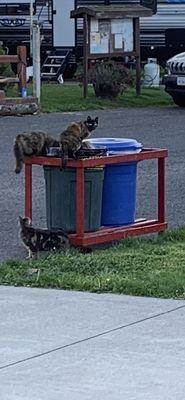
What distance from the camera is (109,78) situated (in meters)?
24.4

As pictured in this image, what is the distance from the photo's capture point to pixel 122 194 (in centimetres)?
995

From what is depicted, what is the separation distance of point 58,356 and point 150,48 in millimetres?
A: 25337

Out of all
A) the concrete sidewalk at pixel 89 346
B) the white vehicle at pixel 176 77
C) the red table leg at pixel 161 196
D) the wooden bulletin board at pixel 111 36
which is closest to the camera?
the concrete sidewalk at pixel 89 346

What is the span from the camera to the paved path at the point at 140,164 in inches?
449

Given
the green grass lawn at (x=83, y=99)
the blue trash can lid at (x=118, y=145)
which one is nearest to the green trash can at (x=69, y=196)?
the blue trash can lid at (x=118, y=145)

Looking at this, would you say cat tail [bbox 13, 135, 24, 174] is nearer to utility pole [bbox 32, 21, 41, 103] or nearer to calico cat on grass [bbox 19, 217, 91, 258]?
calico cat on grass [bbox 19, 217, 91, 258]

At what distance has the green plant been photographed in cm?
2438

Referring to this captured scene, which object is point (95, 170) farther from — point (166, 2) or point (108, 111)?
point (166, 2)

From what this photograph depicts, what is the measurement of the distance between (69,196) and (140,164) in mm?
6299

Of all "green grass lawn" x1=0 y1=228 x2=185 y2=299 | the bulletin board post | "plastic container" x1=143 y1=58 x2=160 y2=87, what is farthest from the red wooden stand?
"plastic container" x1=143 y1=58 x2=160 y2=87

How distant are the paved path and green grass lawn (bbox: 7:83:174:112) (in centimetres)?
57

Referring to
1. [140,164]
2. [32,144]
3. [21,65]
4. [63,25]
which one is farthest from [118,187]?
[63,25]

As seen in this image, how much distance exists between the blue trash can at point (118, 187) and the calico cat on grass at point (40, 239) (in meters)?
0.70

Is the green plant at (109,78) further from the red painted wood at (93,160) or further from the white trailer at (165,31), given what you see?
the red painted wood at (93,160)
